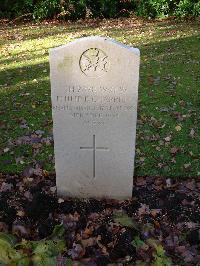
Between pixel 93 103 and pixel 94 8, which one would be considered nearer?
pixel 93 103

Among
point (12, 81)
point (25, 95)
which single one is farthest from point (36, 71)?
point (25, 95)

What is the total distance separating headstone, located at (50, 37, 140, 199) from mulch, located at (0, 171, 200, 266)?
0.91ft

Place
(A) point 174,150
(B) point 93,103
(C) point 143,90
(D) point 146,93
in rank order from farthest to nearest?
(C) point 143,90 → (D) point 146,93 → (A) point 174,150 → (B) point 93,103

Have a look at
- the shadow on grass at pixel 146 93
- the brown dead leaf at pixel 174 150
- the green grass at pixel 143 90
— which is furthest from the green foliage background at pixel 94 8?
the brown dead leaf at pixel 174 150

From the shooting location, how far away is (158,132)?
6.41 meters

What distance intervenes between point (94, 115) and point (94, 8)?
980 cm

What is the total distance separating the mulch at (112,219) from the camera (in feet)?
13.5

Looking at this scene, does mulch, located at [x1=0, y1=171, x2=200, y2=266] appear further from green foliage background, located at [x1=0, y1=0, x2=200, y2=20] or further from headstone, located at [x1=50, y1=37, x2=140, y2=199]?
green foliage background, located at [x1=0, y1=0, x2=200, y2=20]

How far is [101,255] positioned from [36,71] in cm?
560

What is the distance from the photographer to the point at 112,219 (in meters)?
4.58

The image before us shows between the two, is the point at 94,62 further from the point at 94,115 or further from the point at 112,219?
the point at 112,219

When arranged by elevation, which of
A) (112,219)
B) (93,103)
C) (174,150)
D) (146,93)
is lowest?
(112,219)

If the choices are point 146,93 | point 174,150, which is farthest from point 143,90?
point 174,150

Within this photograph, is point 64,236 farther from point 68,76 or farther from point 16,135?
point 16,135
